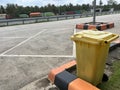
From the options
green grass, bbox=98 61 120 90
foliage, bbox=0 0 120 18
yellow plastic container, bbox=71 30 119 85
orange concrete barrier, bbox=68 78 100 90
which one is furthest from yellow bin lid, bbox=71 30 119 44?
foliage, bbox=0 0 120 18

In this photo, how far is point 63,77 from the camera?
4.43 m

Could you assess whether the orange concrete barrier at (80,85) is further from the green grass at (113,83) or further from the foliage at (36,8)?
the foliage at (36,8)

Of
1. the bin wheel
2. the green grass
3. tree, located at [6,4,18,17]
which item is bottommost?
the green grass

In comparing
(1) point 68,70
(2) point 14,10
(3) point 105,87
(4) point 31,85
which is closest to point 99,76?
(3) point 105,87

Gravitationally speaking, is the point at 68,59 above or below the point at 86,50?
below

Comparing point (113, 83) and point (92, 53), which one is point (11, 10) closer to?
point (113, 83)

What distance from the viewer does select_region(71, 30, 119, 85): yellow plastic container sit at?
3.68 meters

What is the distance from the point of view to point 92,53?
3.74m

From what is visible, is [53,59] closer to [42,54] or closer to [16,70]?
[42,54]

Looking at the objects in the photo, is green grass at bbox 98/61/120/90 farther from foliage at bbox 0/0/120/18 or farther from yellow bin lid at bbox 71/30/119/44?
foliage at bbox 0/0/120/18

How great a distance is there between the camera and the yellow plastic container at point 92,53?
368 cm

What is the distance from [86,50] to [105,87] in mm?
1030

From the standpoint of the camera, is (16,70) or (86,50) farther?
(16,70)

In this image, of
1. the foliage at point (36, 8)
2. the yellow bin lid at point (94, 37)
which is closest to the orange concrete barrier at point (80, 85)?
the yellow bin lid at point (94, 37)
